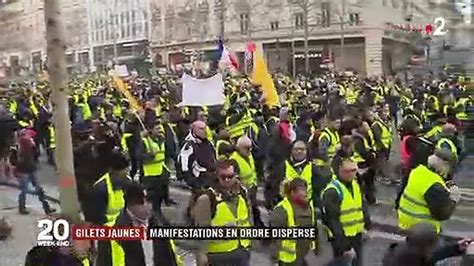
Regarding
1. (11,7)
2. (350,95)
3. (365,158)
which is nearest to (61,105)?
(11,7)

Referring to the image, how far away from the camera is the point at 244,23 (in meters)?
13.5

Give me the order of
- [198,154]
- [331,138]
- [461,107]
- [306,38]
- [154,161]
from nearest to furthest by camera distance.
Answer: [198,154] → [154,161] → [331,138] → [461,107] → [306,38]

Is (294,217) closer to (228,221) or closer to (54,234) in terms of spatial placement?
(228,221)

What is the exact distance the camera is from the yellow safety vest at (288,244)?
5.73 meters

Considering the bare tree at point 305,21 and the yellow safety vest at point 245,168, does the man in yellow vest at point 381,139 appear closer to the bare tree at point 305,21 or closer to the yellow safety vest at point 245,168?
the yellow safety vest at point 245,168

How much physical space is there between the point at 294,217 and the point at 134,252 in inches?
45.1

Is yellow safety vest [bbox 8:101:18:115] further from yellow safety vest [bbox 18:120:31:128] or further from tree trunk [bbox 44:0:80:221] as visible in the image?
tree trunk [bbox 44:0:80:221]

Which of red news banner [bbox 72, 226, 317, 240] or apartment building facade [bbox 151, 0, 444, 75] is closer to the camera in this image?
red news banner [bbox 72, 226, 317, 240]

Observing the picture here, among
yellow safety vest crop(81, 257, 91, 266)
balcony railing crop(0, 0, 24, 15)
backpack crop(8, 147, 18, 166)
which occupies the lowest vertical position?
backpack crop(8, 147, 18, 166)

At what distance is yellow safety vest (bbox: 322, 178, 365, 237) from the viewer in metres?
6.15

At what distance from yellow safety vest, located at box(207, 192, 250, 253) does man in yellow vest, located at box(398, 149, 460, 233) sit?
44.8 inches

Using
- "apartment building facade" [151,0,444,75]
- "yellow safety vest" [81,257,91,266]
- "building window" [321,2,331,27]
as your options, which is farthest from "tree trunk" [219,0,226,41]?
"building window" [321,2,331,27]

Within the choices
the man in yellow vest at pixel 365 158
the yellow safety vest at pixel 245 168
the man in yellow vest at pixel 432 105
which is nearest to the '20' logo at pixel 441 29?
the man in yellow vest at pixel 432 105

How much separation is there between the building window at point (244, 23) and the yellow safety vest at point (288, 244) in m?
7.35
